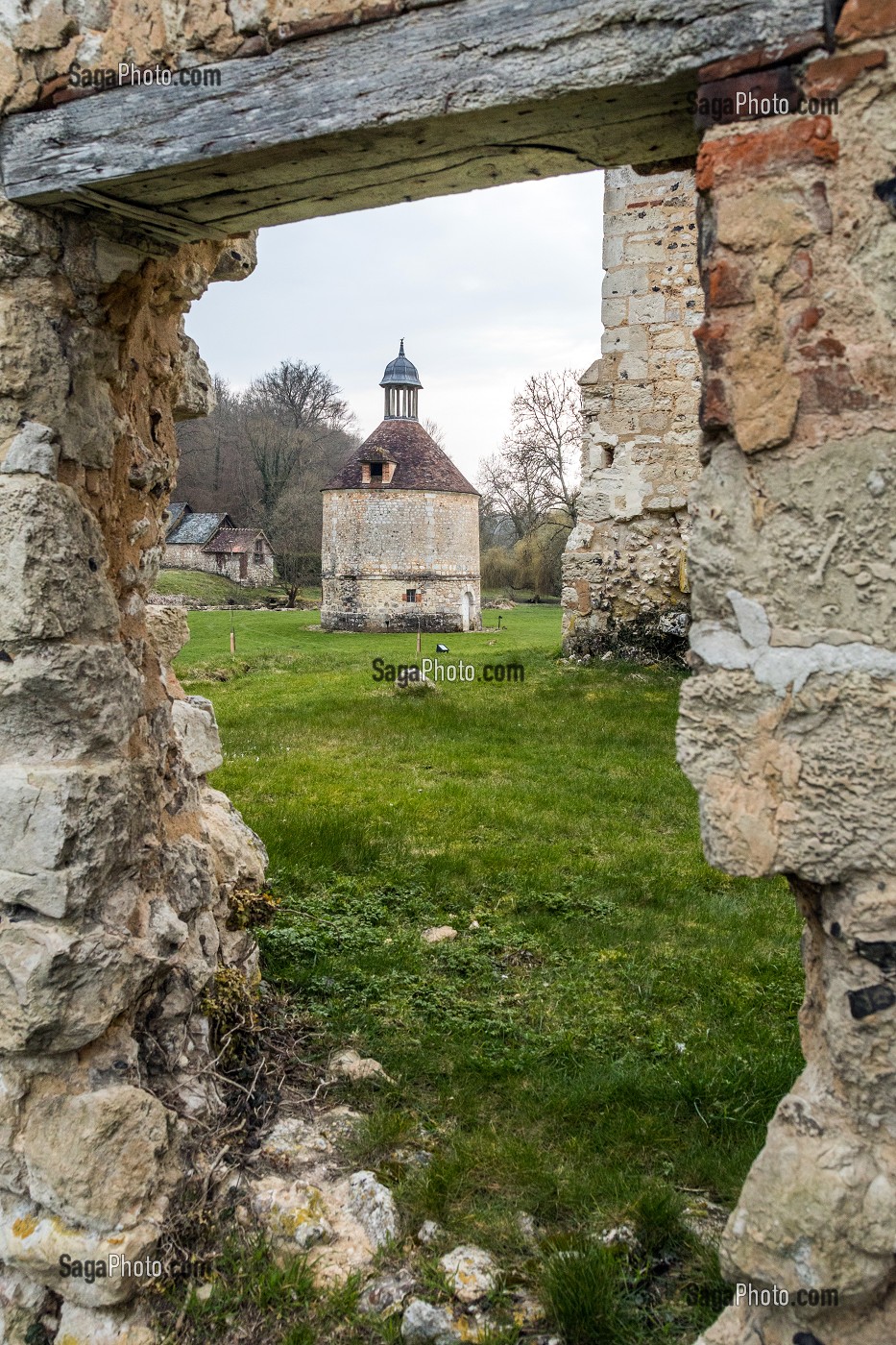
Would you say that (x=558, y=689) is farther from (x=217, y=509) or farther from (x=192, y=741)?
(x=217, y=509)

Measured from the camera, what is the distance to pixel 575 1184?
9.28 ft

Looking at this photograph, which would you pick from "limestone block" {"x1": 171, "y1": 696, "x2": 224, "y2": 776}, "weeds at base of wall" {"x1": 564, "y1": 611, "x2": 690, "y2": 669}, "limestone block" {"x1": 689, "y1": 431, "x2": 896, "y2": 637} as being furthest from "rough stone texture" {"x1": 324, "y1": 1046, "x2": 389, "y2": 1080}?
"weeds at base of wall" {"x1": 564, "y1": 611, "x2": 690, "y2": 669}

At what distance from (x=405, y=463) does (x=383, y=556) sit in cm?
295

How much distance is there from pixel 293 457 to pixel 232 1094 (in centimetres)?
4366

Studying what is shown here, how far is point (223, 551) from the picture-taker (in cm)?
4056

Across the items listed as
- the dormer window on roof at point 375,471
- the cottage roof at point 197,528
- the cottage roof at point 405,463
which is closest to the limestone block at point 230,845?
the cottage roof at point 405,463

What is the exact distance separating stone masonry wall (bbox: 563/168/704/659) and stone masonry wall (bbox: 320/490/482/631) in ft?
53.9

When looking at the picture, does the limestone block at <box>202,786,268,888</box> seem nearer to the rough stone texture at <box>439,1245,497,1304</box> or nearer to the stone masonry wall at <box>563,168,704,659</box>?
the rough stone texture at <box>439,1245,497,1304</box>

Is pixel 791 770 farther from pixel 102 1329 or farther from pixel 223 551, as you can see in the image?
pixel 223 551

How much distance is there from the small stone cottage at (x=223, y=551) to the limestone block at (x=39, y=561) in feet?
126

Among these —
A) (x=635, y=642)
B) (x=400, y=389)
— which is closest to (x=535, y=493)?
(x=400, y=389)

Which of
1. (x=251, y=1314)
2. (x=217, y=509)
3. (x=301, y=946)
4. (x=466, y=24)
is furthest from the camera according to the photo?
(x=217, y=509)

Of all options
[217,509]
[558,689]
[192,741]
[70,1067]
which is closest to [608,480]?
[558,689]

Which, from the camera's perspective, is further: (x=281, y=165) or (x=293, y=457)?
(x=293, y=457)
